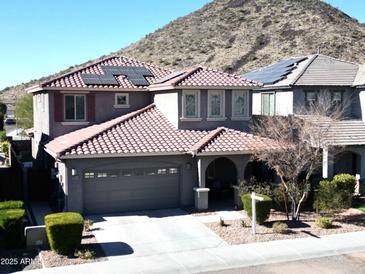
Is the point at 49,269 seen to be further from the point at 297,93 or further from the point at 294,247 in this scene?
the point at 297,93

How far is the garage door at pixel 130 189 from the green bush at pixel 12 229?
4.21 metres

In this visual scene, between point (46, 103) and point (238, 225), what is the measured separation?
40.6 ft

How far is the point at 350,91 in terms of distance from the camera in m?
26.9

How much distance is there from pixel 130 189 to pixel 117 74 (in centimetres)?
838

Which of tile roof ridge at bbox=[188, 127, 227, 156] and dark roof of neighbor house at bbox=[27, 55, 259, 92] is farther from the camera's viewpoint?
dark roof of neighbor house at bbox=[27, 55, 259, 92]

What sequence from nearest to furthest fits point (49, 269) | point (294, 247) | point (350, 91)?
point (49, 269), point (294, 247), point (350, 91)

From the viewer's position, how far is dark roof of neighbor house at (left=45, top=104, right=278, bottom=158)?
1939 centimetres

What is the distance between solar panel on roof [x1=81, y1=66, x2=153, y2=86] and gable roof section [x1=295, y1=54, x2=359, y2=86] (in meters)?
8.59

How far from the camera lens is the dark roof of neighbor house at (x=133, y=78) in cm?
2283

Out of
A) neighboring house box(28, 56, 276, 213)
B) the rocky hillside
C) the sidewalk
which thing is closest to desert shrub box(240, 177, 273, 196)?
neighboring house box(28, 56, 276, 213)

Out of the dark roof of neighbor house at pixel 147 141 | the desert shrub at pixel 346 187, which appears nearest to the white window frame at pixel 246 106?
the dark roof of neighbor house at pixel 147 141

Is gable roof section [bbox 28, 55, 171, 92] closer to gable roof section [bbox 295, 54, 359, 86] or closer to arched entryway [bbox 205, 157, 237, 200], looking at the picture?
arched entryway [bbox 205, 157, 237, 200]

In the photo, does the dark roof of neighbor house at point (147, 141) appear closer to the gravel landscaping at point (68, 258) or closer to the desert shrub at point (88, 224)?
the desert shrub at point (88, 224)

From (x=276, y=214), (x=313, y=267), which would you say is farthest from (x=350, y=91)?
(x=313, y=267)
